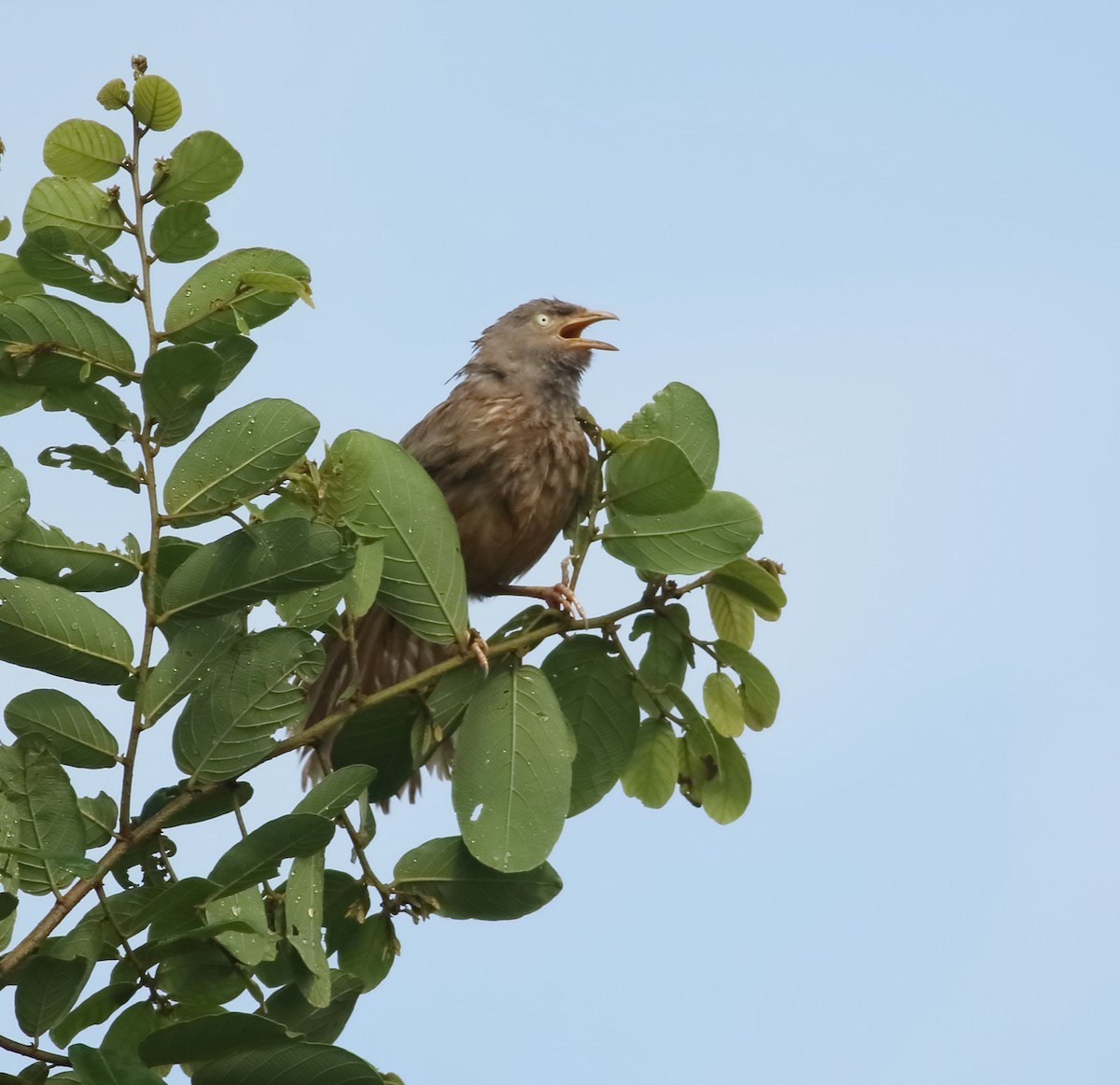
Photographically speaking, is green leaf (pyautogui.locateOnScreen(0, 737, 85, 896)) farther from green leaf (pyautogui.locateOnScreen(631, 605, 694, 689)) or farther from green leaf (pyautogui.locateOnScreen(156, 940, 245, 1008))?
green leaf (pyautogui.locateOnScreen(631, 605, 694, 689))

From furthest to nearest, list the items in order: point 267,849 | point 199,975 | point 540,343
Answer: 1. point 540,343
2. point 199,975
3. point 267,849

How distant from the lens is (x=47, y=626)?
→ 229 centimetres

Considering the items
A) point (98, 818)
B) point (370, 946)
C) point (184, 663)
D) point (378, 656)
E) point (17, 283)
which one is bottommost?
point (98, 818)

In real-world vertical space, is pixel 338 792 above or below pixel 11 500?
below

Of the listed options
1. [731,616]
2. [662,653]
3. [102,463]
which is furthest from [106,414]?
[731,616]

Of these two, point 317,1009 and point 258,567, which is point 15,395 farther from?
point 317,1009

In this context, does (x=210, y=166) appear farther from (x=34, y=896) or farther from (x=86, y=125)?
(x=34, y=896)

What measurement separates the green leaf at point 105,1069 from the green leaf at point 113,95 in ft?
4.99

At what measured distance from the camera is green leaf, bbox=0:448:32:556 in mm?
2293

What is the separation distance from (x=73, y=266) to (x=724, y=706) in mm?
1478

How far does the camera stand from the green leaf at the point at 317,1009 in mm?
2324

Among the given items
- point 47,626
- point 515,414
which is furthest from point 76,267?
point 515,414

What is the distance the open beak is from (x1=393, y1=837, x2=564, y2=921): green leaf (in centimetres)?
303

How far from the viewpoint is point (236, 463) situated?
236 centimetres
